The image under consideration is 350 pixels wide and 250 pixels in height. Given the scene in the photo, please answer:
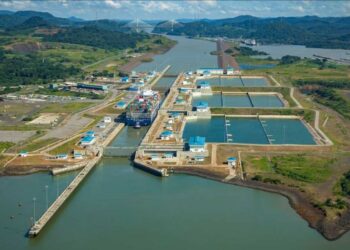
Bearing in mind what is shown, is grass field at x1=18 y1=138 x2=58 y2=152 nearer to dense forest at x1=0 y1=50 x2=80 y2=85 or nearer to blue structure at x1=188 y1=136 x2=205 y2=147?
blue structure at x1=188 y1=136 x2=205 y2=147

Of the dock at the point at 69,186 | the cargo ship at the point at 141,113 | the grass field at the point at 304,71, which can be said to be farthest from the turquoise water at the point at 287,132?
the grass field at the point at 304,71

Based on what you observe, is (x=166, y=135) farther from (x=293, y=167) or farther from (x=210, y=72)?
(x=210, y=72)

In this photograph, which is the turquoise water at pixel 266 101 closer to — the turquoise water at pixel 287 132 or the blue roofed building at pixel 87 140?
the turquoise water at pixel 287 132

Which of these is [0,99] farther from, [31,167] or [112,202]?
[112,202]

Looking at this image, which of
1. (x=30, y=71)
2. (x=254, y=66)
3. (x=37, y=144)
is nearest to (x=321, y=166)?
(x=37, y=144)

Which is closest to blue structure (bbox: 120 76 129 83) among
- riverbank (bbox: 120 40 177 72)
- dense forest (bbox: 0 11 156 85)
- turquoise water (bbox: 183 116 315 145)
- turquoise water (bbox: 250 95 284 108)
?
dense forest (bbox: 0 11 156 85)

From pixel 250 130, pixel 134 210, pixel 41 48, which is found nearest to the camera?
pixel 134 210
